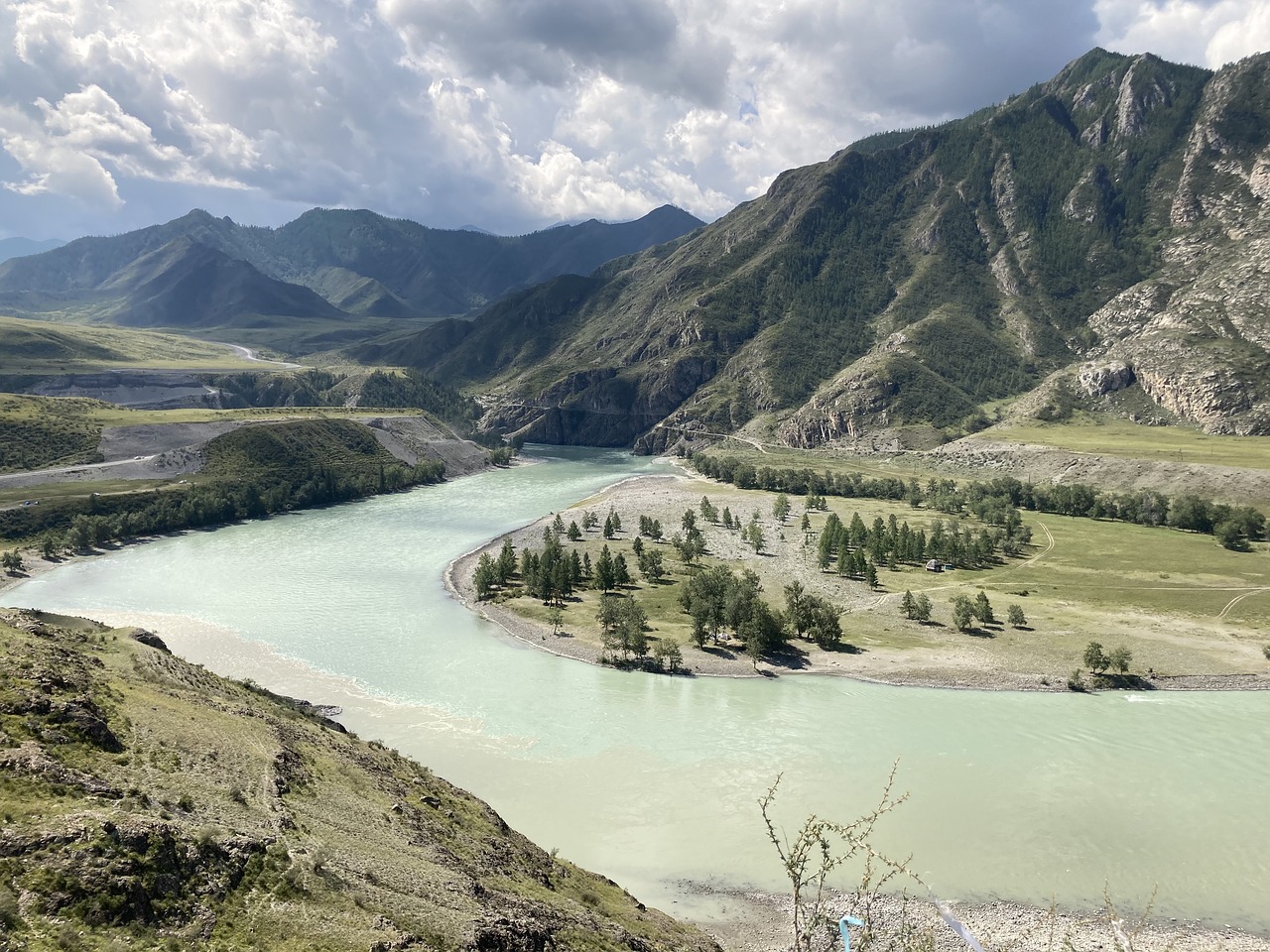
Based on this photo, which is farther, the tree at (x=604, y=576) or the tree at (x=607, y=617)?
the tree at (x=604, y=576)

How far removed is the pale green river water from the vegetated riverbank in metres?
2.89

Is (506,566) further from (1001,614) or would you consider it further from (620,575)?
(1001,614)

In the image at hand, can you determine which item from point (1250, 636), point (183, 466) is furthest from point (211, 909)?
point (183, 466)

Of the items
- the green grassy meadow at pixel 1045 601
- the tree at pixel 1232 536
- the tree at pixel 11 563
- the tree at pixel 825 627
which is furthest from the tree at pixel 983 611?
the tree at pixel 11 563

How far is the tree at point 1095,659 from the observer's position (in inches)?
2267

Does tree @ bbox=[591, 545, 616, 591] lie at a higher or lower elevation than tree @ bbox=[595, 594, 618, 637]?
higher

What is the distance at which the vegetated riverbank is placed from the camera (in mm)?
59594

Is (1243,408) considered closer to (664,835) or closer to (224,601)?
(664,835)

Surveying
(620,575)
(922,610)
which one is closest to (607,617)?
(620,575)

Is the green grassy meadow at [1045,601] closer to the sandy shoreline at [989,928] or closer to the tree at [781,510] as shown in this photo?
the tree at [781,510]

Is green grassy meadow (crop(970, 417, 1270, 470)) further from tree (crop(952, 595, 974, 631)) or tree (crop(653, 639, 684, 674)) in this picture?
tree (crop(653, 639, 684, 674))

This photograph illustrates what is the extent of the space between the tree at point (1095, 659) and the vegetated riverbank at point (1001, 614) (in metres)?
1.72

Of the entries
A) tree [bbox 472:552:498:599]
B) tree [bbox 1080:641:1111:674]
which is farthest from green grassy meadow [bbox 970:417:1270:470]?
tree [bbox 472:552:498:599]

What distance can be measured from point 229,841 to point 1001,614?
2891 inches
